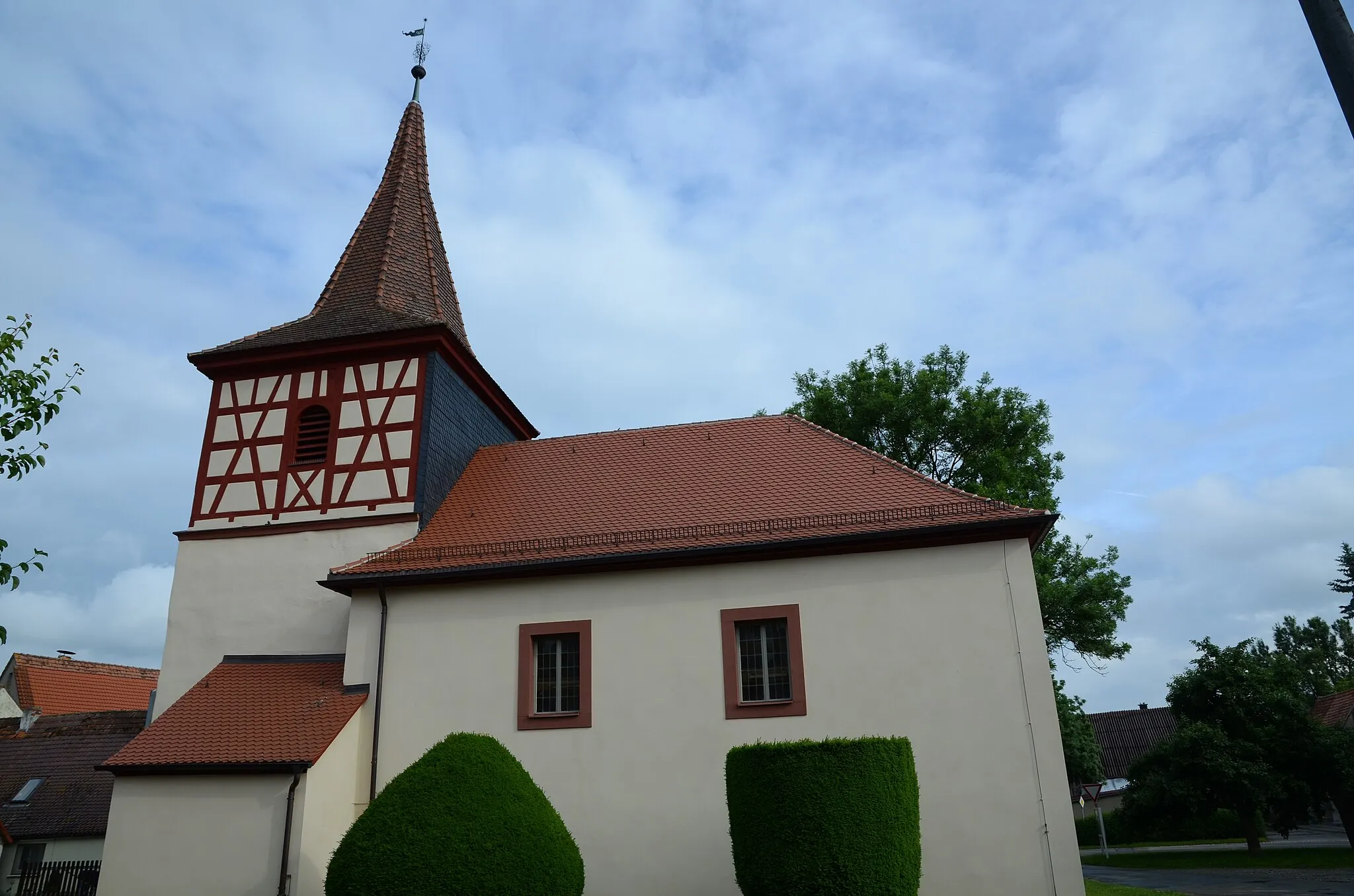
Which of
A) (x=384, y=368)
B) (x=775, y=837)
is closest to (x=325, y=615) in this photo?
(x=384, y=368)

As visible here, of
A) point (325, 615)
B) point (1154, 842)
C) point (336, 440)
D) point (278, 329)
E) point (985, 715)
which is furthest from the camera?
point (1154, 842)

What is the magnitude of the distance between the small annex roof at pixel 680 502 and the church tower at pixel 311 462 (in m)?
1.06

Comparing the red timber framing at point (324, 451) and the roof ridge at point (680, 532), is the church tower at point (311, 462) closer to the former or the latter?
the red timber framing at point (324, 451)

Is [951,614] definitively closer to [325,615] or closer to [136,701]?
[325,615]

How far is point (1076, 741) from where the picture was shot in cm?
2862

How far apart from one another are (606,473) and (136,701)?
29.3 m

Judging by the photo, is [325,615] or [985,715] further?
[325,615]

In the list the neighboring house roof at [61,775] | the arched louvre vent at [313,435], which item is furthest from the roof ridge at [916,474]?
the neighboring house roof at [61,775]

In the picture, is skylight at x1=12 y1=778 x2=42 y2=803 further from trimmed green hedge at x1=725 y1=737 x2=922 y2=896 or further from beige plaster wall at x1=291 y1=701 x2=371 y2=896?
trimmed green hedge at x1=725 y1=737 x2=922 y2=896

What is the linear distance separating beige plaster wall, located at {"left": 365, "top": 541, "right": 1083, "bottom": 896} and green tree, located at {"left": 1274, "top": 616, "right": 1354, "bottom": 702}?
55481mm

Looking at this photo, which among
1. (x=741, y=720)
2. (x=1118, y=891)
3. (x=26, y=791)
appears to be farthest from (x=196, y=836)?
(x=26, y=791)

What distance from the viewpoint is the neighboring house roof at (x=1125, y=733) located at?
51469 mm

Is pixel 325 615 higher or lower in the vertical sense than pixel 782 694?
higher

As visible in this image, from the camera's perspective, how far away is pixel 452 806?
A: 10320 mm
